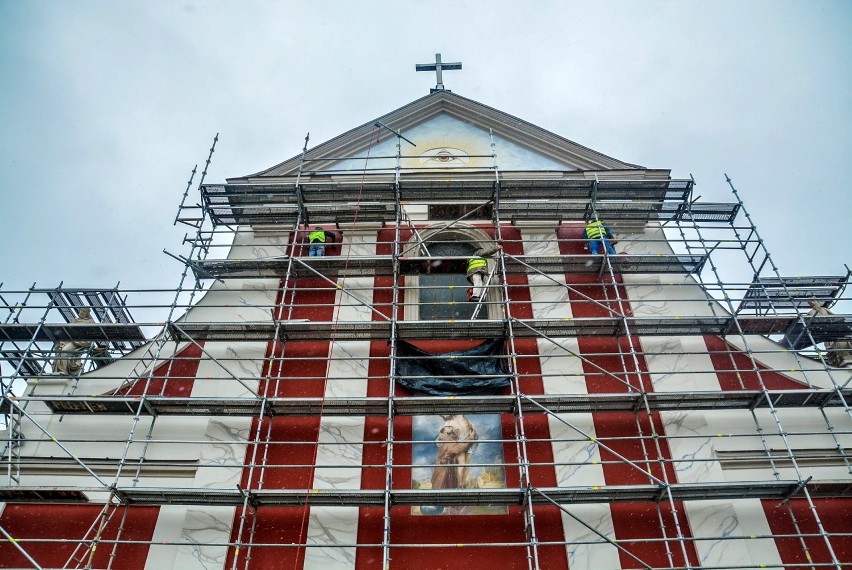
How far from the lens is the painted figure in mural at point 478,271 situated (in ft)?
41.5

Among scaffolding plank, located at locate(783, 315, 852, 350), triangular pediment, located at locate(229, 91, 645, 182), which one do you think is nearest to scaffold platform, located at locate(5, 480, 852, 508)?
scaffolding plank, located at locate(783, 315, 852, 350)

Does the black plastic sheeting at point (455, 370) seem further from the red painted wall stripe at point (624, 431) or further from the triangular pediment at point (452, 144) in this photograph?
the triangular pediment at point (452, 144)

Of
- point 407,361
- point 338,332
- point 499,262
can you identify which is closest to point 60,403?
point 338,332

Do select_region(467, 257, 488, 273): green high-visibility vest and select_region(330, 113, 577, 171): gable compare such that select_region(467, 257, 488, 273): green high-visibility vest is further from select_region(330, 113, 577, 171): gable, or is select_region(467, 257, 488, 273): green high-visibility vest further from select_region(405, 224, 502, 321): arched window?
select_region(330, 113, 577, 171): gable

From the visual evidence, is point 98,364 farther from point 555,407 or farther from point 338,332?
point 555,407

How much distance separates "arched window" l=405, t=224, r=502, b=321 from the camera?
1298cm

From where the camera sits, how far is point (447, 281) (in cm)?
1368

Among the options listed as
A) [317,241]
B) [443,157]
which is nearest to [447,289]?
[317,241]

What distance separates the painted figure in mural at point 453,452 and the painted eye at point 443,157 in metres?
6.32

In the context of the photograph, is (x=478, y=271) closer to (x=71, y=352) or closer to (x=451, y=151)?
(x=451, y=151)

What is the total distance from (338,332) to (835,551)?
8169 millimetres

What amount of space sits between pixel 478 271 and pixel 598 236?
2.44m

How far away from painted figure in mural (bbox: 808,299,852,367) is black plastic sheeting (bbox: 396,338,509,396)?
566 centimetres

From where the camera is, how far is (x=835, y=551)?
9.88 meters
